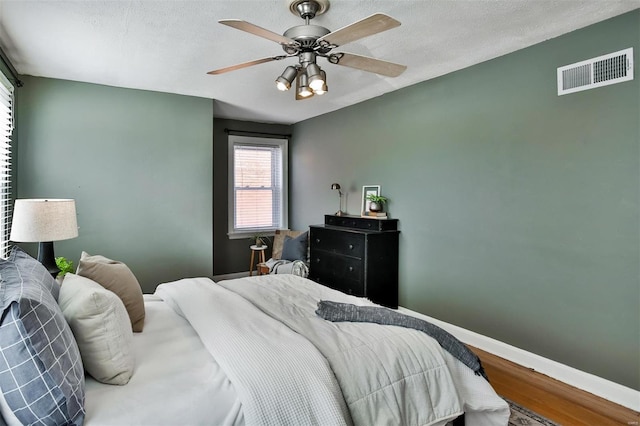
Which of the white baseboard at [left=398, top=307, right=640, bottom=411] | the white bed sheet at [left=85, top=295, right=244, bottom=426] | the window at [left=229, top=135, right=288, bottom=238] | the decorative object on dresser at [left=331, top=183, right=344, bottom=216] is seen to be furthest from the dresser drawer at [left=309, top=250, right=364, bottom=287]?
the white bed sheet at [left=85, top=295, right=244, bottom=426]

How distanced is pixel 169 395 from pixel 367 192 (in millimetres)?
3533

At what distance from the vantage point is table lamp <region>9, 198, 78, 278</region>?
2.36m

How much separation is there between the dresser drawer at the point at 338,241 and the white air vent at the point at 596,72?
220cm

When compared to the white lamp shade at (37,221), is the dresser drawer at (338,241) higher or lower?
lower

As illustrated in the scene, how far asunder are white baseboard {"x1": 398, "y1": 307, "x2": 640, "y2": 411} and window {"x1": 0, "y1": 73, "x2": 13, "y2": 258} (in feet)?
13.6

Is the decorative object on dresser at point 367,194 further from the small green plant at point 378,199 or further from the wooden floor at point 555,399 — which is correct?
the wooden floor at point 555,399

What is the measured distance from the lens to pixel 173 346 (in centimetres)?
174

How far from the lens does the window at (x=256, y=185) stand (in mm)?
5672

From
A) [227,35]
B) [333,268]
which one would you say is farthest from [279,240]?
[227,35]

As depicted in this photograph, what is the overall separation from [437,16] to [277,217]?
422 centimetres

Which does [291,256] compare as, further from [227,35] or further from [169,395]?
[169,395]

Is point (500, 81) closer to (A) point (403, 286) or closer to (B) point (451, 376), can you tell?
(A) point (403, 286)

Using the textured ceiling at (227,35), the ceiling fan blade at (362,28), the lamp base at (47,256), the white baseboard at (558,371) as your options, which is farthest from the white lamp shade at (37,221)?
the white baseboard at (558,371)

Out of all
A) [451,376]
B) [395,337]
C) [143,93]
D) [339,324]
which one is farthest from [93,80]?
[451,376]
